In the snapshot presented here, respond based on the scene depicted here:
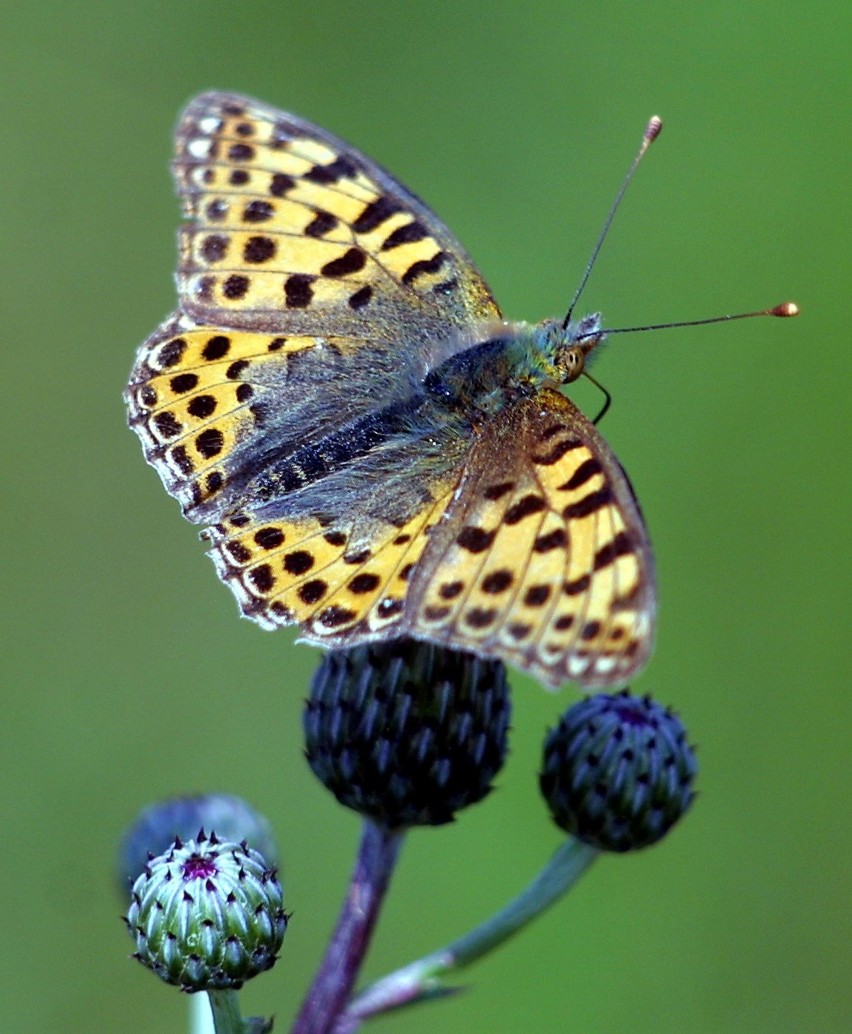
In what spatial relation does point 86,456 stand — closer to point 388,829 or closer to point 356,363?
point 356,363

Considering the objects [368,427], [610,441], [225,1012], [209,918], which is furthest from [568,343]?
[610,441]

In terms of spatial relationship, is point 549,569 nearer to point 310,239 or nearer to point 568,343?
point 568,343

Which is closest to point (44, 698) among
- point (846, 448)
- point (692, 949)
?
point (692, 949)

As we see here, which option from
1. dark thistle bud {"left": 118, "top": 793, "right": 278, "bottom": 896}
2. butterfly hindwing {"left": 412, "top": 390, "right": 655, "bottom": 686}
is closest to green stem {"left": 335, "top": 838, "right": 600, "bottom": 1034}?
dark thistle bud {"left": 118, "top": 793, "right": 278, "bottom": 896}

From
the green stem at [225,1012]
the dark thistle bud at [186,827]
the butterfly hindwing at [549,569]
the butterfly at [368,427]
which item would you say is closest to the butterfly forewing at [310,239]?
the butterfly at [368,427]

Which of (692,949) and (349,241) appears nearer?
(349,241)

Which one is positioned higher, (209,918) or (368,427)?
(368,427)
